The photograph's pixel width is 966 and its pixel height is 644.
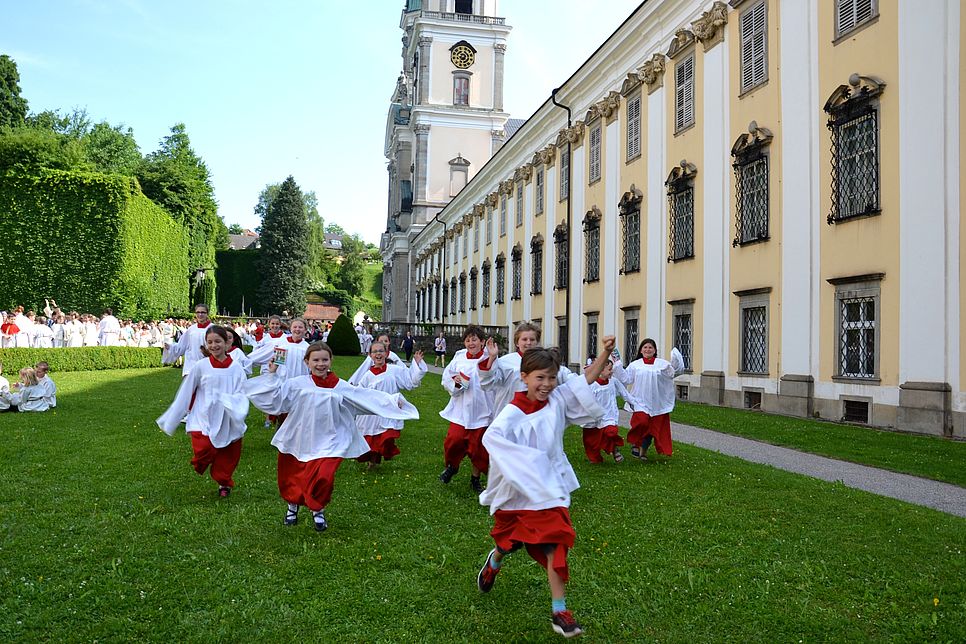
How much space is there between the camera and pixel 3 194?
41.2m

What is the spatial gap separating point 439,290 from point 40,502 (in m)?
56.5

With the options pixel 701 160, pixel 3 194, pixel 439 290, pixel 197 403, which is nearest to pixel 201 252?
pixel 439 290

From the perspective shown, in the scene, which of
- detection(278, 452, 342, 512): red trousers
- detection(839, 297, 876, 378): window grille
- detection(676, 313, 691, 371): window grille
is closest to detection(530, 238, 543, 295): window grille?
detection(676, 313, 691, 371): window grille

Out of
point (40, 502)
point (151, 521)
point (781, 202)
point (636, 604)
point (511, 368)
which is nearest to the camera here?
point (636, 604)

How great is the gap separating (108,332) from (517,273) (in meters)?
18.6

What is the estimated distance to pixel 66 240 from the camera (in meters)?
41.2

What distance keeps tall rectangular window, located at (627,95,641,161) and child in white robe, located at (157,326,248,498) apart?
1993 cm

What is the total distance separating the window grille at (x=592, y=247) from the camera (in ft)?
97.6

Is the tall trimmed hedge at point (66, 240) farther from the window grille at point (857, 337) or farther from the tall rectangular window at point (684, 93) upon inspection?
the window grille at point (857, 337)

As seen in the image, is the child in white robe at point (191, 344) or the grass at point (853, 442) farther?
the child in white robe at point (191, 344)

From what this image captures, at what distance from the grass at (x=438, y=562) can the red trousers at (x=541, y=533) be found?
40cm

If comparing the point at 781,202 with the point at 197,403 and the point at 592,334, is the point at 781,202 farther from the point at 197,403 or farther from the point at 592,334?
the point at 197,403

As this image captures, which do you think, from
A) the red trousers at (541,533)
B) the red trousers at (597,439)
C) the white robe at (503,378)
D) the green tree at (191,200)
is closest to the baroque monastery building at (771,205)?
the red trousers at (597,439)

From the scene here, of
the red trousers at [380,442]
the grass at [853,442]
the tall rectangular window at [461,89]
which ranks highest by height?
the tall rectangular window at [461,89]
